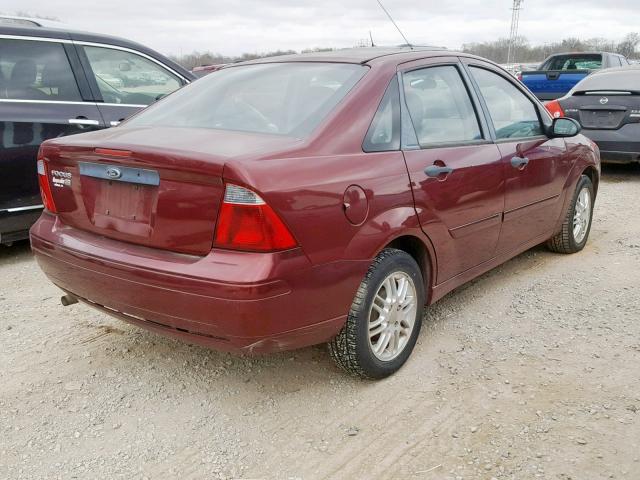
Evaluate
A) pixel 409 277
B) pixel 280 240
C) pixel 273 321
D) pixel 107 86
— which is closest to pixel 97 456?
pixel 273 321

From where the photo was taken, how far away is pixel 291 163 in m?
2.47

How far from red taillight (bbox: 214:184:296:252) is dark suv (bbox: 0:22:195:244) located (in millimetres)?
2951

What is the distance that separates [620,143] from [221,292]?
686 cm

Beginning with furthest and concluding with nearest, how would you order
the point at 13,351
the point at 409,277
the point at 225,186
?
the point at 13,351
the point at 409,277
the point at 225,186

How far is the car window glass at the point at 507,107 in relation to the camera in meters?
3.82

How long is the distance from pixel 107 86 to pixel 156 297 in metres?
3.37

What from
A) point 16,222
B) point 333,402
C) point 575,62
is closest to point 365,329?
point 333,402

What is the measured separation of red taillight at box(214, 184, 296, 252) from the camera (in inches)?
91.7

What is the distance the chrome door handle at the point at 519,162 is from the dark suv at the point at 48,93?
3.28 metres

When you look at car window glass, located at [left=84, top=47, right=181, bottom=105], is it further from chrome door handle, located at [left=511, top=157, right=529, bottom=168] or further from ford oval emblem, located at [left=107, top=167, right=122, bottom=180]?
chrome door handle, located at [left=511, top=157, right=529, bottom=168]

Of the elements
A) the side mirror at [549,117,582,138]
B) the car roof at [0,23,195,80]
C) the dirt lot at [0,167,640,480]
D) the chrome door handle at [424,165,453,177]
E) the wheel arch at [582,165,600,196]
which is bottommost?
the dirt lot at [0,167,640,480]

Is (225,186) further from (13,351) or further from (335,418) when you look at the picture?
(13,351)

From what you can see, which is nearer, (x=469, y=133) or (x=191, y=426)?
(x=191, y=426)

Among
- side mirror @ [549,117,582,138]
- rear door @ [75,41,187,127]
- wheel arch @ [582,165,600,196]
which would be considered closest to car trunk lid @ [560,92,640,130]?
wheel arch @ [582,165,600,196]
